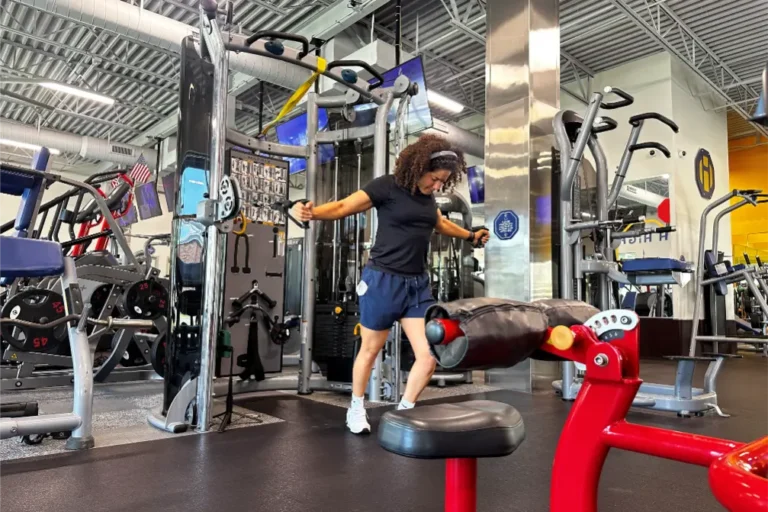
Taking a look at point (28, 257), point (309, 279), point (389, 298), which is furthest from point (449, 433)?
point (309, 279)

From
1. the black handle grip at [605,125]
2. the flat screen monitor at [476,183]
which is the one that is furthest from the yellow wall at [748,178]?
the black handle grip at [605,125]

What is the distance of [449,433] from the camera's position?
2.90 feet

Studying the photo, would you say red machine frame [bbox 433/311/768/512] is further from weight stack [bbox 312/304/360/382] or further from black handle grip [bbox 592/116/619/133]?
black handle grip [bbox 592/116/619/133]

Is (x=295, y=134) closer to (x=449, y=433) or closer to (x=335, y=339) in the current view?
(x=335, y=339)

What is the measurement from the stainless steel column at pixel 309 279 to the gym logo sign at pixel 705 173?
7.81 metres

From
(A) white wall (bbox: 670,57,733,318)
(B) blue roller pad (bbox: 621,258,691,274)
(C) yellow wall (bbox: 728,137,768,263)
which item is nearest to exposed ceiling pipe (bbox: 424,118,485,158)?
(A) white wall (bbox: 670,57,733,318)

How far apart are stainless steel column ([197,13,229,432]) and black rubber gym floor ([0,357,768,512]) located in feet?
0.76

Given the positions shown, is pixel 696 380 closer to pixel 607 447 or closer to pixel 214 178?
pixel 214 178

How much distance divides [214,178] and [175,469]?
4.88 ft

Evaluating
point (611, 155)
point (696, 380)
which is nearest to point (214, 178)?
point (696, 380)

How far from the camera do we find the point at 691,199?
30.4 ft

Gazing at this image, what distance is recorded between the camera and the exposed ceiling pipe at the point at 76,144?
11.2 meters

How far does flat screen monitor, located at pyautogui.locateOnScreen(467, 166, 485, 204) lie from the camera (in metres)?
10.4

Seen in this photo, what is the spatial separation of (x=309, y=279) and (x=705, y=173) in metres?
8.53
